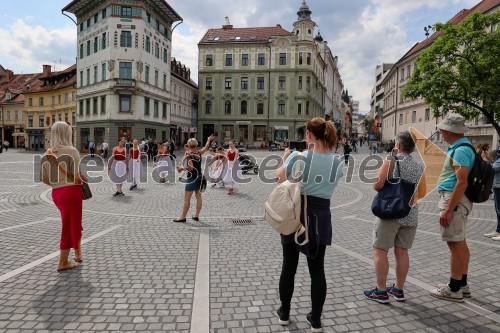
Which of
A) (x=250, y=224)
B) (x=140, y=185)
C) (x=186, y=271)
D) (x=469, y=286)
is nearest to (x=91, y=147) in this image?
(x=140, y=185)

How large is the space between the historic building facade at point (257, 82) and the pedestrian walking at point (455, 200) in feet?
160

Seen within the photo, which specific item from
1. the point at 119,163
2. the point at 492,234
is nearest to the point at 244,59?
the point at 119,163

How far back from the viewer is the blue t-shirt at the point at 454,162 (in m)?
3.78

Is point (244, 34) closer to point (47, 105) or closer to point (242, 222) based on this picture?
point (47, 105)

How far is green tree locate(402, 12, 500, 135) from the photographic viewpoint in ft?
62.3

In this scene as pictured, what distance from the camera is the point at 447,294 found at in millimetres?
4082

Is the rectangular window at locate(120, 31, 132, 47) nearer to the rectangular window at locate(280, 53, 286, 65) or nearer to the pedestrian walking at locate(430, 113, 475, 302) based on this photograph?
the rectangular window at locate(280, 53, 286, 65)

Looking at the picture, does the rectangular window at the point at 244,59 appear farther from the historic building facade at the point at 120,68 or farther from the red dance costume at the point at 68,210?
the red dance costume at the point at 68,210

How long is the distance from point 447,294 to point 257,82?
51.7 metres

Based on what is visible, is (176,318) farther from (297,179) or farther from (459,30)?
(459,30)

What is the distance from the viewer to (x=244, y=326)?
3.42 m

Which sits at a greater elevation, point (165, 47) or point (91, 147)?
point (165, 47)

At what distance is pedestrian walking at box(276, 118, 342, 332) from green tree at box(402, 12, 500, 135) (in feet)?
66.4

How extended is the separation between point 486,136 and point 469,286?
32.3 meters
